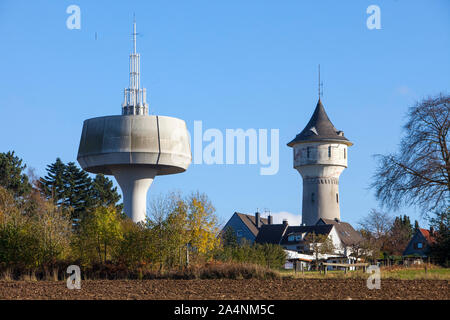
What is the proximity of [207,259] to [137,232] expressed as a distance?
3.81m

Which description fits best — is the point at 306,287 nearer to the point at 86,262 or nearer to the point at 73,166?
the point at 86,262

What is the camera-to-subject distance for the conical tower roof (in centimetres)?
8238

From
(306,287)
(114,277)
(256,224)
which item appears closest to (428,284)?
(306,287)

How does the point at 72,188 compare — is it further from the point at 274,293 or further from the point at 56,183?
the point at 274,293

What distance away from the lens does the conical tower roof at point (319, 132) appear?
270 ft

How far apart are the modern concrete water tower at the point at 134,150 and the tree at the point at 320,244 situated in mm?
15045

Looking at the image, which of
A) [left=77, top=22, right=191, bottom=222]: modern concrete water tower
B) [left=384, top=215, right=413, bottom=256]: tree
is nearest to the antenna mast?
[left=77, top=22, right=191, bottom=222]: modern concrete water tower

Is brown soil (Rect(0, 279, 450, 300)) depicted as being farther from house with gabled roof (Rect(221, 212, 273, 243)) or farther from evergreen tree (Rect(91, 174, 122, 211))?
house with gabled roof (Rect(221, 212, 273, 243))

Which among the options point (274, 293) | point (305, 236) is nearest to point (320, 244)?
point (305, 236)

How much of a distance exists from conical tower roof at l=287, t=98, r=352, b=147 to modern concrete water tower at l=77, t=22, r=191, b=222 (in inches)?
813

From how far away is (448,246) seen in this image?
42.5 metres

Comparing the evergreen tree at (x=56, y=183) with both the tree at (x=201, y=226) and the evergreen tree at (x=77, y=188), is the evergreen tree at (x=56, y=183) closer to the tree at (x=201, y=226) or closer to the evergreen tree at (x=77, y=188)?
the evergreen tree at (x=77, y=188)

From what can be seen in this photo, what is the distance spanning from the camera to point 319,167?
80.6 m

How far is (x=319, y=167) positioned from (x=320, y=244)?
9.59m
